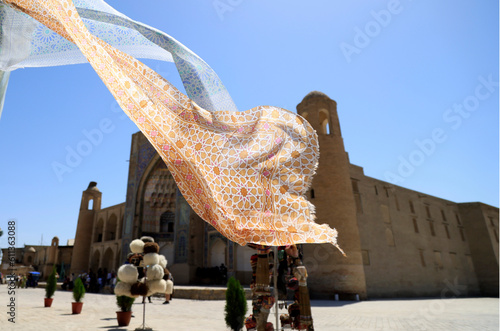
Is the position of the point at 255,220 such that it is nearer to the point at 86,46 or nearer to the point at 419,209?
the point at 86,46

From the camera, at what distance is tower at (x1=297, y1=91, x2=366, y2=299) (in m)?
12.8

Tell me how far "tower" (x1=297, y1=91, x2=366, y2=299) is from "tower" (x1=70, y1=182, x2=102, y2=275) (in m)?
22.5

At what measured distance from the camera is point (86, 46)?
2184 millimetres

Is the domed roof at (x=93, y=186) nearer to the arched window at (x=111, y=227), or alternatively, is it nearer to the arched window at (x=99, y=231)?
the arched window at (x=99, y=231)

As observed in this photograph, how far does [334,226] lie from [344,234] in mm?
539

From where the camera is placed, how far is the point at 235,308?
5016mm

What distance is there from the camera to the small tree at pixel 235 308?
4.94 metres

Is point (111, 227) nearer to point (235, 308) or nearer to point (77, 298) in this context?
point (77, 298)

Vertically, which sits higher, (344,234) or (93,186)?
(93,186)

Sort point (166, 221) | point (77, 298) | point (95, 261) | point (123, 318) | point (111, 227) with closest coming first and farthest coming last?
point (123, 318) < point (77, 298) < point (166, 221) < point (111, 227) < point (95, 261)

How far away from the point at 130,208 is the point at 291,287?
2128 centimetres

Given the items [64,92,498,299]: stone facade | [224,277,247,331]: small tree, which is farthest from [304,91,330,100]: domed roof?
[224,277,247,331]: small tree

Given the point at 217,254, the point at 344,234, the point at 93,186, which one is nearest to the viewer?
the point at 344,234

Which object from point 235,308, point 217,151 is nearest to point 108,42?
point 217,151
